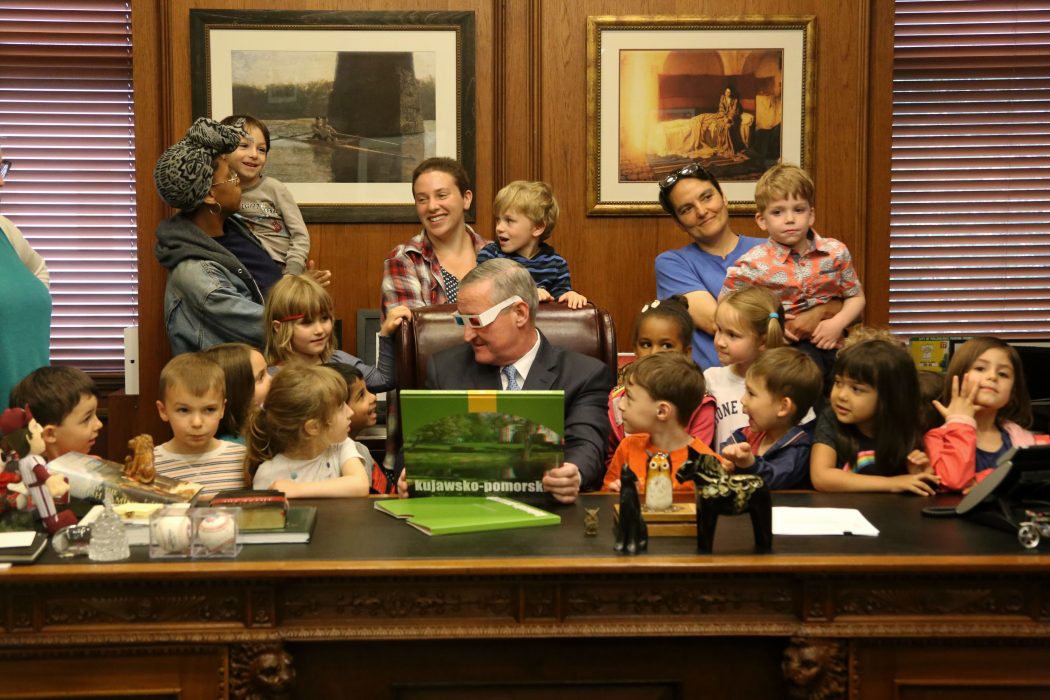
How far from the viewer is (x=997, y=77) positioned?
5.68 meters

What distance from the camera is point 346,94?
199 inches

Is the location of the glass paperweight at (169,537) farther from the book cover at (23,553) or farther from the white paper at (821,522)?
the white paper at (821,522)

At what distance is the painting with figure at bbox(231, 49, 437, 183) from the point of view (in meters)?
5.02

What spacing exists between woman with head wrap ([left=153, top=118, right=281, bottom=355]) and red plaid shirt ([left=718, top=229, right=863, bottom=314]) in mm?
1764

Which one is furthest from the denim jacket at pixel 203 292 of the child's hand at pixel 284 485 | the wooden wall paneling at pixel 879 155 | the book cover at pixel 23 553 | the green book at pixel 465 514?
the wooden wall paneling at pixel 879 155

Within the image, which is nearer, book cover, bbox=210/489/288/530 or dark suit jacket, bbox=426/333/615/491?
book cover, bbox=210/489/288/530

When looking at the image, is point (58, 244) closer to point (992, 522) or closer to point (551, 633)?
point (551, 633)

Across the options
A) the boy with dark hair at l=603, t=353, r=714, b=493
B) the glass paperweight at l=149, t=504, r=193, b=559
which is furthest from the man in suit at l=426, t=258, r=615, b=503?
the glass paperweight at l=149, t=504, r=193, b=559

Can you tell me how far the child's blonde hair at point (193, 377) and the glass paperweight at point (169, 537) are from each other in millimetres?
878

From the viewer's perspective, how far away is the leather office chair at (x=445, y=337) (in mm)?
3574

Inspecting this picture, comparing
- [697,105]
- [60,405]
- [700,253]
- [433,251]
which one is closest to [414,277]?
[433,251]

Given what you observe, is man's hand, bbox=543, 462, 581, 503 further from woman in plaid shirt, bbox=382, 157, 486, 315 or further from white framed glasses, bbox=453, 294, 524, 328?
woman in plaid shirt, bbox=382, 157, 486, 315

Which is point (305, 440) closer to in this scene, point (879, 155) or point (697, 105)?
point (697, 105)

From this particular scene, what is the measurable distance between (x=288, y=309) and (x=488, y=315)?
0.88 m
